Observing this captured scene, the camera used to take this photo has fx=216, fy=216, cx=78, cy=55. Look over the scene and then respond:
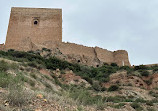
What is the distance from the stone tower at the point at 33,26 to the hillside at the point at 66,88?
2.81 m

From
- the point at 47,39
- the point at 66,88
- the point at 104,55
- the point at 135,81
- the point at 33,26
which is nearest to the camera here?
the point at 66,88

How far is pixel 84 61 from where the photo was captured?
25.2m

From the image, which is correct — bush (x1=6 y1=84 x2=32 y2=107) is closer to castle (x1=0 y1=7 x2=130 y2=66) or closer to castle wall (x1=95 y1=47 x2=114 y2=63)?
castle (x1=0 y1=7 x2=130 y2=66)

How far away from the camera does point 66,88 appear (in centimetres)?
1347

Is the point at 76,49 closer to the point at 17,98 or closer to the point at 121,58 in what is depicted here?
the point at 121,58

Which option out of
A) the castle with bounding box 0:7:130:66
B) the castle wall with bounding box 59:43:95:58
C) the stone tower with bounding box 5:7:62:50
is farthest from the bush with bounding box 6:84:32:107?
the stone tower with bounding box 5:7:62:50

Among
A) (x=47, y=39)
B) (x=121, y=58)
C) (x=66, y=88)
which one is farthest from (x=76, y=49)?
(x=66, y=88)

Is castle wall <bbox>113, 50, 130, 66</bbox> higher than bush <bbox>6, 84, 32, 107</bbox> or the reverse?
higher

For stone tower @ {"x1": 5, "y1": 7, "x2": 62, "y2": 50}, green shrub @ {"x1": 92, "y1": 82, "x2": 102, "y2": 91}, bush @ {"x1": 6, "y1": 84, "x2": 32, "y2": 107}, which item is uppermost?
stone tower @ {"x1": 5, "y1": 7, "x2": 62, "y2": 50}

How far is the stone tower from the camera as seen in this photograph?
82.6 feet

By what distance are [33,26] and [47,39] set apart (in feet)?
8.31

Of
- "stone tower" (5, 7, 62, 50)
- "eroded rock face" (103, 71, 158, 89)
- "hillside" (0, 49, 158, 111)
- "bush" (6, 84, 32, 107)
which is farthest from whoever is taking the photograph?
"stone tower" (5, 7, 62, 50)

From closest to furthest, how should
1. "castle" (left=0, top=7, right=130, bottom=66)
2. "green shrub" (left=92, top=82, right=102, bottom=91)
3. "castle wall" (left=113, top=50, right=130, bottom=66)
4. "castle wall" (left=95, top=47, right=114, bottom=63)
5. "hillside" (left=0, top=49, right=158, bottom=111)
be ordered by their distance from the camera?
"hillside" (left=0, top=49, right=158, bottom=111), "green shrub" (left=92, top=82, right=102, bottom=91), "castle" (left=0, top=7, right=130, bottom=66), "castle wall" (left=95, top=47, right=114, bottom=63), "castle wall" (left=113, top=50, right=130, bottom=66)

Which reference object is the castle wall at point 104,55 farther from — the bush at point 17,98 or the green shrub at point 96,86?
the bush at point 17,98
